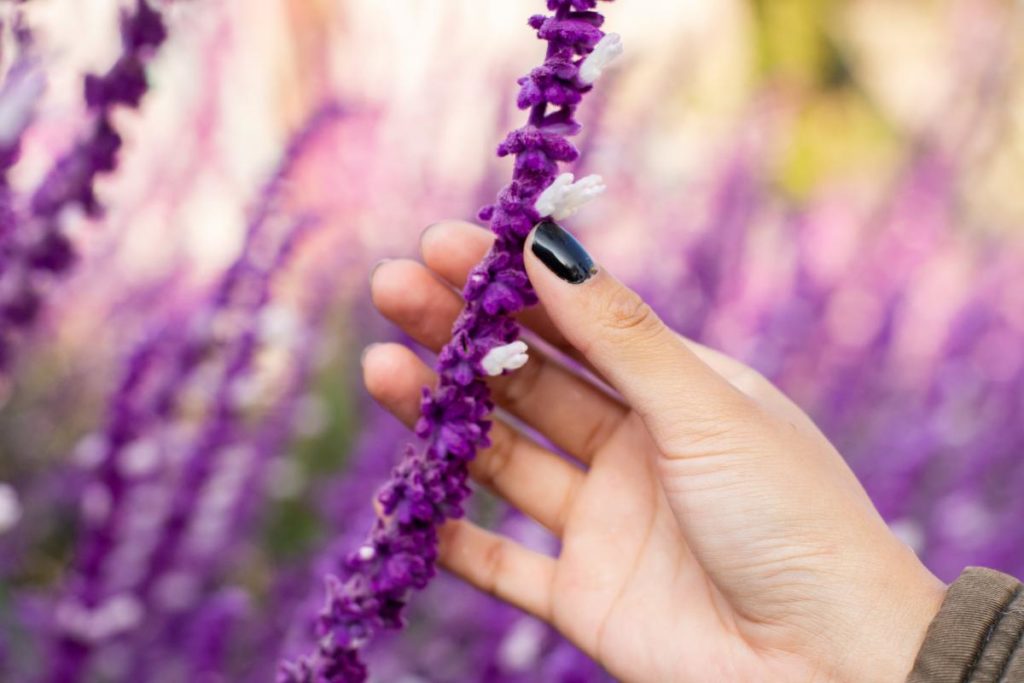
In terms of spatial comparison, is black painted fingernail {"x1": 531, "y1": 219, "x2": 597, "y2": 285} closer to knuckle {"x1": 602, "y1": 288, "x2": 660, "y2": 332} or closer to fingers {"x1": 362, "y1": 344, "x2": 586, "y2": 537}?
knuckle {"x1": 602, "y1": 288, "x2": 660, "y2": 332}

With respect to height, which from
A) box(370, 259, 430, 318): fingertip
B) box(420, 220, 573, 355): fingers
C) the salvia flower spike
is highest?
box(420, 220, 573, 355): fingers

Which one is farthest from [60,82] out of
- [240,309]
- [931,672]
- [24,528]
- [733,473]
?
[931,672]

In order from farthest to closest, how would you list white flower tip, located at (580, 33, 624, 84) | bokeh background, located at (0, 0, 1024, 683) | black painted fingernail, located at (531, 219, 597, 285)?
bokeh background, located at (0, 0, 1024, 683) < black painted fingernail, located at (531, 219, 597, 285) < white flower tip, located at (580, 33, 624, 84)

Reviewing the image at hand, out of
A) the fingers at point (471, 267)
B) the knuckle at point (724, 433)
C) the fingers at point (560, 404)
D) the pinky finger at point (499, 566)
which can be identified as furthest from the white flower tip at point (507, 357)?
the pinky finger at point (499, 566)

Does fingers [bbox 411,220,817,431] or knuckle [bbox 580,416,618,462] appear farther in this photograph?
knuckle [bbox 580,416,618,462]

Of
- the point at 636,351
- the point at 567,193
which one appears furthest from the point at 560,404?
the point at 567,193

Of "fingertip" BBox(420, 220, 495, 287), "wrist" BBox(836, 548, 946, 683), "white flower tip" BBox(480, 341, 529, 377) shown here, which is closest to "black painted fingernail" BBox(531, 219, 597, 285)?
"white flower tip" BBox(480, 341, 529, 377)

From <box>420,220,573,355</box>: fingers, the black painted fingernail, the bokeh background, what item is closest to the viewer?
the black painted fingernail
